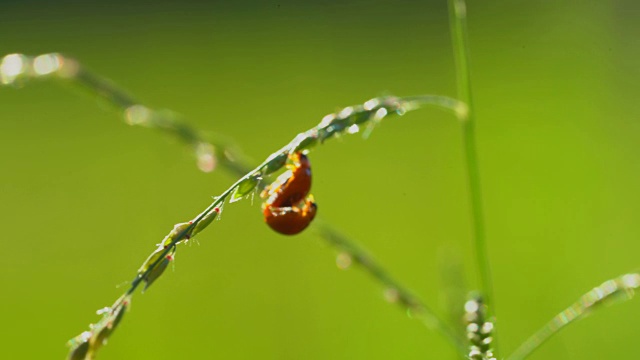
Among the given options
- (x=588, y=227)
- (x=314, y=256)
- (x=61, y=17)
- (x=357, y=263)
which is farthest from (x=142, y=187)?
(x=61, y=17)

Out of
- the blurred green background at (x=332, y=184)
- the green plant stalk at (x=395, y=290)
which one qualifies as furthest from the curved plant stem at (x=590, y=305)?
the blurred green background at (x=332, y=184)

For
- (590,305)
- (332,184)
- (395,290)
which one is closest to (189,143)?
(395,290)

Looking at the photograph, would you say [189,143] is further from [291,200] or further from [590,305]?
[590,305]

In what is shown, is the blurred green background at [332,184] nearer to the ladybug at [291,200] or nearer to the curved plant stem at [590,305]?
the ladybug at [291,200]

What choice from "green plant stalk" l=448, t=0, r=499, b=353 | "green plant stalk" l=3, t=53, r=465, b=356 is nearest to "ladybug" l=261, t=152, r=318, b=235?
"green plant stalk" l=3, t=53, r=465, b=356

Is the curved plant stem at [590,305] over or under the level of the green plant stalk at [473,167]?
under

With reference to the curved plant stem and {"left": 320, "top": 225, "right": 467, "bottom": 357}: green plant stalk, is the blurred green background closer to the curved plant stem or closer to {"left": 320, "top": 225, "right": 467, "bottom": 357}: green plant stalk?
{"left": 320, "top": 225, "right": 467, "bottom": 357}: green plant stalk

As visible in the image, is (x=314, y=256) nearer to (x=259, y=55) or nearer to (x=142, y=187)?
(x=142, y=187)
